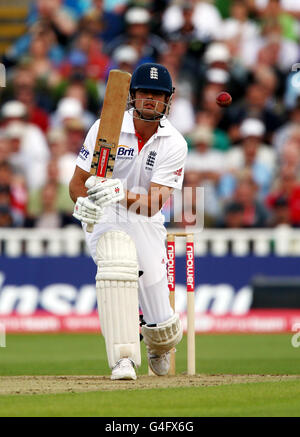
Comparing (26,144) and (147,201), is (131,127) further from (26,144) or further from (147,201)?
(26,144)

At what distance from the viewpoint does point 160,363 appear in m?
6.99

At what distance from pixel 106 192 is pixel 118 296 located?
0.59 m

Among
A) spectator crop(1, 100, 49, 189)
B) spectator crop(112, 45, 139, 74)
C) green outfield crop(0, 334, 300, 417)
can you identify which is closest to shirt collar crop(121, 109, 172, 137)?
green outfield crop(0, 334, 300, 417)

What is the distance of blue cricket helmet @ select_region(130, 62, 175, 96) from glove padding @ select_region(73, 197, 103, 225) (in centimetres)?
79

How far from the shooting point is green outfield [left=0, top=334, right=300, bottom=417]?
5.18 m

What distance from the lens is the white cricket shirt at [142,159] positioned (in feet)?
21.8

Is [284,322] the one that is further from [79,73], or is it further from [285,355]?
[79,73]

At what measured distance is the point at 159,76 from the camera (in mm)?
6598

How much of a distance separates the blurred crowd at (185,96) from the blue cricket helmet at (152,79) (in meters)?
4.79

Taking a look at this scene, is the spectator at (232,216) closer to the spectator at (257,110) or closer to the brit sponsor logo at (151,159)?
the spectator at (257,110)

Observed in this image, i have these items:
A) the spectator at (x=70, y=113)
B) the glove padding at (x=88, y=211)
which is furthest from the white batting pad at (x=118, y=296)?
the spectator at (x=70, y=113)

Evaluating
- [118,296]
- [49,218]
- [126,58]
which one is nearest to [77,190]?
[118,296]

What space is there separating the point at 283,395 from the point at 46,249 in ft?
21.3

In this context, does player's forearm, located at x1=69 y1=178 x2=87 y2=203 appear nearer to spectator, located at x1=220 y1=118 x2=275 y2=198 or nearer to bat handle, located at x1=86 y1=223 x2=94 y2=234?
bat handle, located at x1=86 y1=223 x2=94 y2=234
